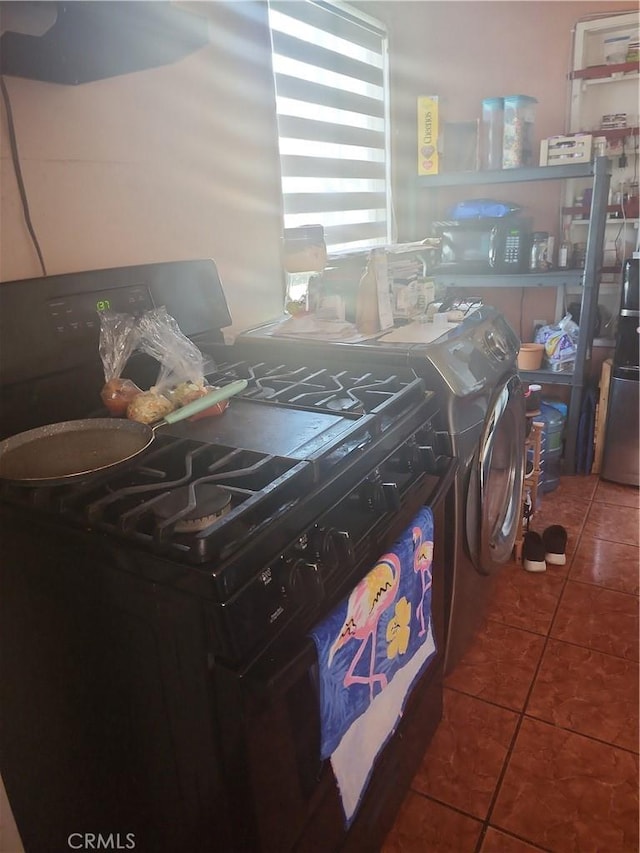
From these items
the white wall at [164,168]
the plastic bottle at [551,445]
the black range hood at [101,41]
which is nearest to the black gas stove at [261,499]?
the white wall at [164,168]

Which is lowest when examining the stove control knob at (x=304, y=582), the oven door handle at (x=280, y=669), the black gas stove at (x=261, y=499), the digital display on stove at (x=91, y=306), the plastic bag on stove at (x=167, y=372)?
the oven door handle at (x=280, y=669)

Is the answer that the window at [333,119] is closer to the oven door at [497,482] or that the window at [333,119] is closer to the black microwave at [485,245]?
Answer: the black microwave at [485,245]

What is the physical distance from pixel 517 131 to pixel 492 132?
0.13 m

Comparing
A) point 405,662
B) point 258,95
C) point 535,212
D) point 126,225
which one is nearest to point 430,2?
point 535,212

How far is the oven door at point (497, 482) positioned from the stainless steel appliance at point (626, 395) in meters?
1.07

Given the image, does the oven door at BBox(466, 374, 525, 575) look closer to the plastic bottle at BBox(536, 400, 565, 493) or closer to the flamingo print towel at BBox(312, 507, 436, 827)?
the flamingo print towel at BBox(312, 507, 436, 827)

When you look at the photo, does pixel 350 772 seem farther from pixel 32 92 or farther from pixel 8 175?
pixel 32 92

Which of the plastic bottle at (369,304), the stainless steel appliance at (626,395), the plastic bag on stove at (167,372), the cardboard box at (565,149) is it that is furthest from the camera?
the cardboard box at (565,149)

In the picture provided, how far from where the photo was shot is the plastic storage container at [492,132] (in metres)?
2.79

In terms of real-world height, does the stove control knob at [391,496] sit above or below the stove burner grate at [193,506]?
below

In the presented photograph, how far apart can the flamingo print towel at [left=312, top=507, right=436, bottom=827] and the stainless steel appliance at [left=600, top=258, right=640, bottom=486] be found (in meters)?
1.92

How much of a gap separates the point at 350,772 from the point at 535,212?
2.87 metres

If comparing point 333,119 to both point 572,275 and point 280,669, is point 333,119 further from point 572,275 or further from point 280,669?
point 280,669

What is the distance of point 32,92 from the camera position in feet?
3.60
